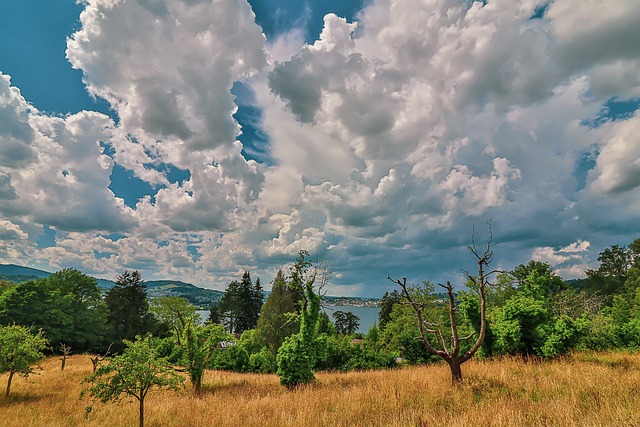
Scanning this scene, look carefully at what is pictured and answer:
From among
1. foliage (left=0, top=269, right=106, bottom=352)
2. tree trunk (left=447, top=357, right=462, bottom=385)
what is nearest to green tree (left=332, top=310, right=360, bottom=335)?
foliage (left=0, top=269, right=106, bottom=352)

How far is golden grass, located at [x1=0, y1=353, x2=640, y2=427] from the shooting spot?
639 cm

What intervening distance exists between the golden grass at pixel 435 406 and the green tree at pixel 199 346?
2.38 m

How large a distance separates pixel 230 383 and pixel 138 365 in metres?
9.93

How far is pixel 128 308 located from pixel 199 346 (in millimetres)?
42226

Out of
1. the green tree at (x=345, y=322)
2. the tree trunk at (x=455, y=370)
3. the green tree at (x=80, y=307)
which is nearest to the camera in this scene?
the tree trunk at (x=455, y=370)

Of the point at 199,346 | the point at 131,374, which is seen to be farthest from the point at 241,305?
the point at 131,374

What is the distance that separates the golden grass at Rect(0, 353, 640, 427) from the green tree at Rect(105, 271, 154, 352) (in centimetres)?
4090

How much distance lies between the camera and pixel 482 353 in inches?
665

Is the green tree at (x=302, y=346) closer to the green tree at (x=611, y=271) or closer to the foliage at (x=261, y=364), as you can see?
the foliage at (x=261, y=364)

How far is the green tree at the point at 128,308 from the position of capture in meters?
49.0

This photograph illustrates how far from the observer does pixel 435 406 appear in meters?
8.20

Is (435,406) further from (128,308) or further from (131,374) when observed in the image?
(128,308)

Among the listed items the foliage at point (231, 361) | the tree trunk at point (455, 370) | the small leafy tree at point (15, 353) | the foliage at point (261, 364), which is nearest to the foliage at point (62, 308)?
the foliage at point (231, 361)

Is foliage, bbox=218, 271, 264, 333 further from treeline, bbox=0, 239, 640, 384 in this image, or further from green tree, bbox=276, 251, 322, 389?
green tree, bbox=276, 251, 322, 389
